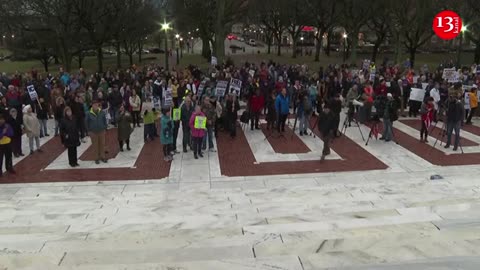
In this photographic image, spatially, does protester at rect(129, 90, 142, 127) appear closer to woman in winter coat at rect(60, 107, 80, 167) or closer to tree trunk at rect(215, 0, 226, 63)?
woman in winter coat at rect(60, 107, 80, 167)

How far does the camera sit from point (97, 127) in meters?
13.5

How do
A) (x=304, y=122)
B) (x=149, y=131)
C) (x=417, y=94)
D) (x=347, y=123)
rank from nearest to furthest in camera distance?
(x=149, y=131), (x=304, y=122), (x=347, y=123), (x=417, y=94)

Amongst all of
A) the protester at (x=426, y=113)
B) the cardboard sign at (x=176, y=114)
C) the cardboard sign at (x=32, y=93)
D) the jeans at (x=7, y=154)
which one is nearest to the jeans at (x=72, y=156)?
the jeans at (x=7, y=154)

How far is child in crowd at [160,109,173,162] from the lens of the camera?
1354 centimetres

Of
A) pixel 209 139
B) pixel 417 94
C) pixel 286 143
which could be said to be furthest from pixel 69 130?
pixel 417 94

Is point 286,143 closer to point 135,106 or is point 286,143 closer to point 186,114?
point 186,114

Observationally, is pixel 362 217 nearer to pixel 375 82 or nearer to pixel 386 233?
pixel 386 233

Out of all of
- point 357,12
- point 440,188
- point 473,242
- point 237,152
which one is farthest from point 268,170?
point 357,12

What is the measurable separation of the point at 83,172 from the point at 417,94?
13475 millimetres

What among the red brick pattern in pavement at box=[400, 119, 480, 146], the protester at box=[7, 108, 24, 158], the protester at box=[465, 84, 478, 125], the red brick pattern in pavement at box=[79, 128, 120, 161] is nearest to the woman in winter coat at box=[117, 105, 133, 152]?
the red brick pattern in pavement at box=[79, 128, 120, 161]

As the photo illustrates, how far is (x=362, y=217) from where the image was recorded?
8.20 m

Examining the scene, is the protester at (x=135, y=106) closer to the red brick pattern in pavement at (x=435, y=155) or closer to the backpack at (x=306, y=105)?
the backpack at (x=306, y=105)

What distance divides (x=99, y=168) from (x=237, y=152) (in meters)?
4.04

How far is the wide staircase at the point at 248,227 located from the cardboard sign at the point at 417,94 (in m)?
9.04
